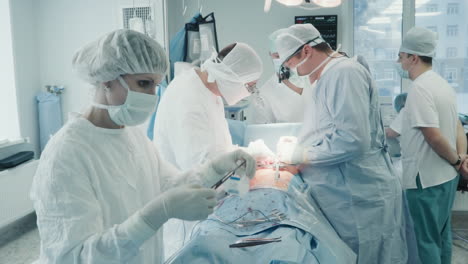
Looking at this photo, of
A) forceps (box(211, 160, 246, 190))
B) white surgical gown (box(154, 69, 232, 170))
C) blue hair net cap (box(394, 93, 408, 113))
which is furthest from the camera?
blue hair net cap (box(394, 93, 408, 113))

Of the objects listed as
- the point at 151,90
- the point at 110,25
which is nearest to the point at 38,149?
the point at 110,25

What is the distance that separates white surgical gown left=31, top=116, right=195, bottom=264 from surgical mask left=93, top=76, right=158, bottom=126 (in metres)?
0.07

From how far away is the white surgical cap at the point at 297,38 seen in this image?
196 cm

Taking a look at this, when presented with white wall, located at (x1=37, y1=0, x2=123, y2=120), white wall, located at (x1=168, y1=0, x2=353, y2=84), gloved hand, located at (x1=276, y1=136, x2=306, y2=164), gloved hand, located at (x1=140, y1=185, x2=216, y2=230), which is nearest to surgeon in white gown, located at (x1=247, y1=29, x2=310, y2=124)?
gloved hand, located at (x1=276, y1=136, x2=306, y2=164)

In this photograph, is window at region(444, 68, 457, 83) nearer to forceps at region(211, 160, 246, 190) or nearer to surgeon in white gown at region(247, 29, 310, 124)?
surgeon in white gown at region(247, 29, 310, 124)

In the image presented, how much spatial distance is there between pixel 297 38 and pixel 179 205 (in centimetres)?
122

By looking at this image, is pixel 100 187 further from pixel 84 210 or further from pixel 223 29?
pixel 223 29

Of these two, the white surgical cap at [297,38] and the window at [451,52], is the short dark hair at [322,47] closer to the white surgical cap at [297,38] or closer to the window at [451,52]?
the white surgical cap at [297,38]

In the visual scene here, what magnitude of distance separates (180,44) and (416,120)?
1.59 m

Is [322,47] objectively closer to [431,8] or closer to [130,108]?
[130,108]

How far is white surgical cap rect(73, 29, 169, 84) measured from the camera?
111 centimetres

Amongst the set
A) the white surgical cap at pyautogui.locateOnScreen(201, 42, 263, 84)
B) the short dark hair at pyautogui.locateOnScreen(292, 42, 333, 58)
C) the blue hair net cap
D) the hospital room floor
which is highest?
the short dark hair at pyautogui.locateOnScreen(292, 42, 333, 58)

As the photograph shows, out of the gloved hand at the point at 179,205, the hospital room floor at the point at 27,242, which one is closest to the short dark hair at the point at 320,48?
the gloved hand at the point at 179,205

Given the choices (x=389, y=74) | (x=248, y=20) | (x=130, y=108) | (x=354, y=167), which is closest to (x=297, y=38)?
(x=354, y=167)
